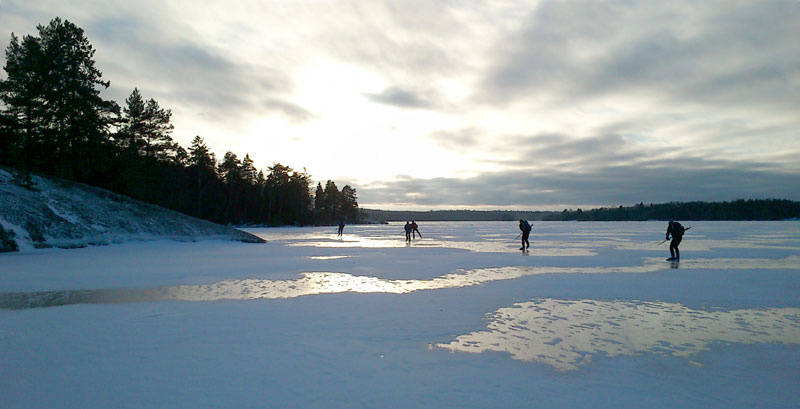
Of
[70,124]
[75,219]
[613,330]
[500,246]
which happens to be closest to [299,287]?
[613,330]

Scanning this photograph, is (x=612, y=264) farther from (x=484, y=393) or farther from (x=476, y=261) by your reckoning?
(x=484, y=393)

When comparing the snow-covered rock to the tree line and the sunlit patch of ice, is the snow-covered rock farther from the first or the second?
the tree line

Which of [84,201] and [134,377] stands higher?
[84,201]

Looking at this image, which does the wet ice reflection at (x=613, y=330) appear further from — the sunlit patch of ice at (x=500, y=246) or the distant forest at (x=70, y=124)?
the distant forest at (x=70, y=124)

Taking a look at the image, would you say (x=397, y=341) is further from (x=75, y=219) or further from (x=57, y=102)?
(x=57, y=102)

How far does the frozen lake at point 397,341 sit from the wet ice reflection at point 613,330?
0.14 feet

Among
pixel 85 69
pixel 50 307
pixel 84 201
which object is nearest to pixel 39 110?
pixel 85 69

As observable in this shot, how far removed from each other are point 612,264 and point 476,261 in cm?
549

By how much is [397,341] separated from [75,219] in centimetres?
2446

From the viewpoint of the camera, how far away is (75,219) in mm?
22438

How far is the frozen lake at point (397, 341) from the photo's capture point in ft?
13.9

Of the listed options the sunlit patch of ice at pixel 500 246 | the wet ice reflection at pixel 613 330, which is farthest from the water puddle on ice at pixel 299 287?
the sunlit patch of ice at pixel 500 246

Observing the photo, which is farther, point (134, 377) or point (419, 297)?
point (419, 297)

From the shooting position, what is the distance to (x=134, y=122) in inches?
1940
